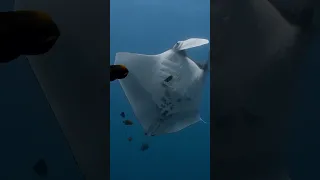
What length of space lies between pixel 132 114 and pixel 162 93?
4489 mm

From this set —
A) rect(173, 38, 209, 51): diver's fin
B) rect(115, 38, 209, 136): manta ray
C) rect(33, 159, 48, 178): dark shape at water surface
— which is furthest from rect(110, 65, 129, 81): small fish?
rect(115, 38, 209, 136): manta ray

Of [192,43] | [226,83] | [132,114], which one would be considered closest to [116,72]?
[226,83]

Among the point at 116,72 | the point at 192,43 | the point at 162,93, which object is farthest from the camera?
the point at 162,93

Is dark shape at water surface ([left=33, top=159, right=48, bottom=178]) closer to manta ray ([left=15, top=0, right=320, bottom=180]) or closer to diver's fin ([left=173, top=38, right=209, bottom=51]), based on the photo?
manta ray ([left=15, top=0, right=320, bottom=180])

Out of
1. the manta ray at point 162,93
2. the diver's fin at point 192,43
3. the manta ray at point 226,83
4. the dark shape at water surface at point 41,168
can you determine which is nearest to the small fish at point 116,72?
the manta ray at point 226,83

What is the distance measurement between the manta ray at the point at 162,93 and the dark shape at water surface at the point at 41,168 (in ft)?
6.25

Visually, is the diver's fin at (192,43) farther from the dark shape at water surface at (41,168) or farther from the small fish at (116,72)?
the dark shape at water surface at (41,168)

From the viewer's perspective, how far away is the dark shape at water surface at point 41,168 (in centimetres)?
60

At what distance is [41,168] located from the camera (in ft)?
1.98

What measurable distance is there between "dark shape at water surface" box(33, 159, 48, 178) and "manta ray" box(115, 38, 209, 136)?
191 centimetres

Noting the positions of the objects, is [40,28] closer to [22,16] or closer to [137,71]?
[22,16]

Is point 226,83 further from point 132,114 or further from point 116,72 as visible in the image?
point 132,114

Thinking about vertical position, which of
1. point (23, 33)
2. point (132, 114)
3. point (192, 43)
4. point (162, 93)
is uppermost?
point (23, 33)

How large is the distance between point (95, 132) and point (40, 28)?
0.82 ft
